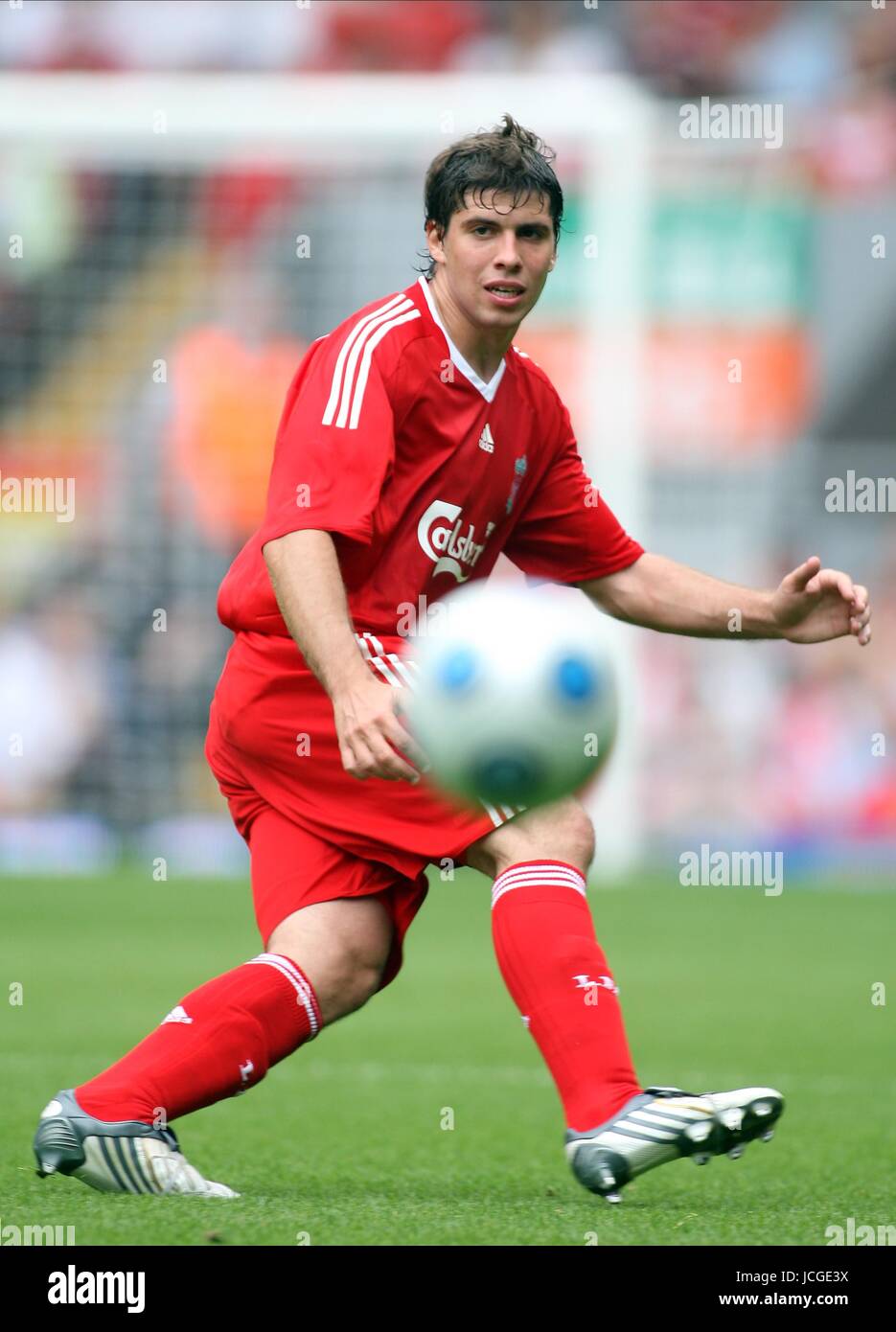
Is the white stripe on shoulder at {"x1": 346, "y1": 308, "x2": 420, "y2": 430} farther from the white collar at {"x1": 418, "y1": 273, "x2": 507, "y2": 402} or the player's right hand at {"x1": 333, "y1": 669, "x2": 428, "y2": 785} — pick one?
the player's right hand at {"x1": 333, "y1": 669, "x2": 428, "y2": 785}

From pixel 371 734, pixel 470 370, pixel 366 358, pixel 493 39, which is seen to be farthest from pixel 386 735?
pixel 493 39

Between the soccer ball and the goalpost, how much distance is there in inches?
331

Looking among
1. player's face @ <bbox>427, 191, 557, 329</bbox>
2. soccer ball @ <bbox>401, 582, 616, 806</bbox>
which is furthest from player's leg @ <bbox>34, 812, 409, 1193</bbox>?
player's face @ <bbox>427, 191, 557, 329</bbox>

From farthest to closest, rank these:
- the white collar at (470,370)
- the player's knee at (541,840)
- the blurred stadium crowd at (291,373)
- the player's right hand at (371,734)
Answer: the blurred stadium crowd at (291,373)
the white collar at (470,370)
the player's knee at (541,840)
the player's right hand at (371,734)

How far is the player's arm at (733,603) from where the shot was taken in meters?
4.29

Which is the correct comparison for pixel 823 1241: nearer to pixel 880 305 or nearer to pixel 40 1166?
pixel 40 1166

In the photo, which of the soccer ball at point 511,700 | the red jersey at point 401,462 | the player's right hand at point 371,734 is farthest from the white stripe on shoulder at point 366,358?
the player's right hand at point 371,734

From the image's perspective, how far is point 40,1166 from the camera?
390 cm

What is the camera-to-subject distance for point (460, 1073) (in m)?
6.33

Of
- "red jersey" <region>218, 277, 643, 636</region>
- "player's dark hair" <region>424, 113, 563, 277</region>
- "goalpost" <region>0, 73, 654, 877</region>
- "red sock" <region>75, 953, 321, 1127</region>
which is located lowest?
"red sock" <region>75, 953, 321, 1127</region>

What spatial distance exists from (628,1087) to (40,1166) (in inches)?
42.6

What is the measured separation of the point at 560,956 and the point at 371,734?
1.94 feet

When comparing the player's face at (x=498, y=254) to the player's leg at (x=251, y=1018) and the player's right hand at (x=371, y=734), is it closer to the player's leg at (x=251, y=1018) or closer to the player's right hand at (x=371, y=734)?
the player's right hand at (x=371, y=734)

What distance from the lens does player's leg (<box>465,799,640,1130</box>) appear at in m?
3.78
